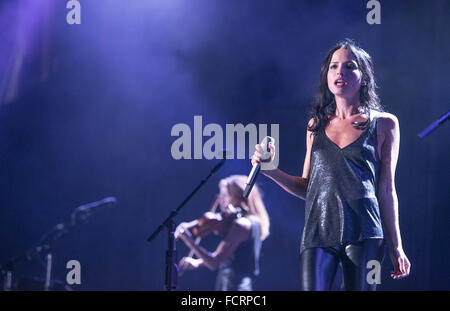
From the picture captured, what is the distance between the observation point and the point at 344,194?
2.01 metres

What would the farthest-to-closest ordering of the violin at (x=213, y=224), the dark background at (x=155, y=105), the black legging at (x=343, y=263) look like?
the dark background at (x=155, y=105)
the violin at (x=213, y=224)
the black legging at (x=343, y=263)

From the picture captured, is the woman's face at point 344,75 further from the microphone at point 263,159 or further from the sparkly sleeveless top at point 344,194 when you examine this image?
the microphone at point 263,159

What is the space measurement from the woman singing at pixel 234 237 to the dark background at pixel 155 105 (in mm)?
1096

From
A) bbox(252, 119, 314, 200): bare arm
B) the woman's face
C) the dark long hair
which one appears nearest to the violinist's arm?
bbox(252, 119, 314, 200): bare arm

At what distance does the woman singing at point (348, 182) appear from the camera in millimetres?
1934

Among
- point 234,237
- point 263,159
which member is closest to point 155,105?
point 234,237

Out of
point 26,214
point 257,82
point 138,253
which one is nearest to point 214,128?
point 257,82

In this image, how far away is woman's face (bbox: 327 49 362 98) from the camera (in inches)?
85.9

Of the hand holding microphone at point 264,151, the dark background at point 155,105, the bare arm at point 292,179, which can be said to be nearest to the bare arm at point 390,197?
the bare arm at point 292,179

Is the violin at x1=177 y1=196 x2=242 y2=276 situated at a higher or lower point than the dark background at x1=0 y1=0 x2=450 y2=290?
lower

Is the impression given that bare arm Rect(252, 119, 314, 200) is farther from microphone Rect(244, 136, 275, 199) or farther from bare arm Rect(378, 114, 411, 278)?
bare arm Rect(378, 114, 411, 278)

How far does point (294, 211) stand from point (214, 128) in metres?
1.29

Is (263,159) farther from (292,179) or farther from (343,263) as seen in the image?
(343,263)

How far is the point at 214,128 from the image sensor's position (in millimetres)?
5656
